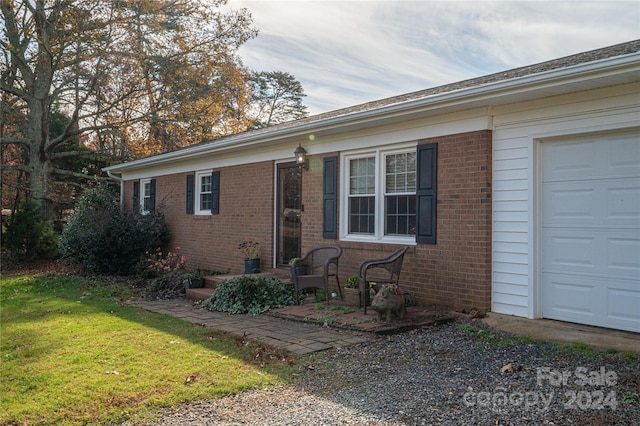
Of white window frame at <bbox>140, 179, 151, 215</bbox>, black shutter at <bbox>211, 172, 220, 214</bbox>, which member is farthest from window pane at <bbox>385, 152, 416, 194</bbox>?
white window frame at <bbox>140, 179, 151, 215</bbox>

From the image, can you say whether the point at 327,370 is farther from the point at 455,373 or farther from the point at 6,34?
the point at 6,34

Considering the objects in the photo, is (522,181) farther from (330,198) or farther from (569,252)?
(330,198)

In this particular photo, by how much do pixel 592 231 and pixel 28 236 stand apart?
15.3 metres

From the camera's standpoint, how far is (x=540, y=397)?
3584 mm

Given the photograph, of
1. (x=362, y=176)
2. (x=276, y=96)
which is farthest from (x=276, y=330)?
(x=276, y=96)

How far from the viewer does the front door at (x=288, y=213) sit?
30.5 feet

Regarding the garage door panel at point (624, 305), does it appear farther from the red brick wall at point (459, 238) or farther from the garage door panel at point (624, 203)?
the red brick wall at point (459, 238)

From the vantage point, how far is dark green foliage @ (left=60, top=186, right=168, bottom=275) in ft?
38.3

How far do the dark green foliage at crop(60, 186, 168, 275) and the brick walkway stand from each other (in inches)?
175

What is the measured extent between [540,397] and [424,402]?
841 millimetres

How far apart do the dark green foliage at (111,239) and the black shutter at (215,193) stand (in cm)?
198

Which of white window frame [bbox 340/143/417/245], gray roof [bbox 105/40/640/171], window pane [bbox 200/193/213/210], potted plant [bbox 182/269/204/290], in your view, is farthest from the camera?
window pane [bbox 200/193/213/210]

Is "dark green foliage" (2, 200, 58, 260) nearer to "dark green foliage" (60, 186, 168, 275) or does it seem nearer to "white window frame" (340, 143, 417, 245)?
"dark green foliage" (60, 186, 168, 275)

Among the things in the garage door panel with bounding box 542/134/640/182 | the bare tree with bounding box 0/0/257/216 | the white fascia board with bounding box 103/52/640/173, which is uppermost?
the bare tree with bounding box 0/0/257/216
